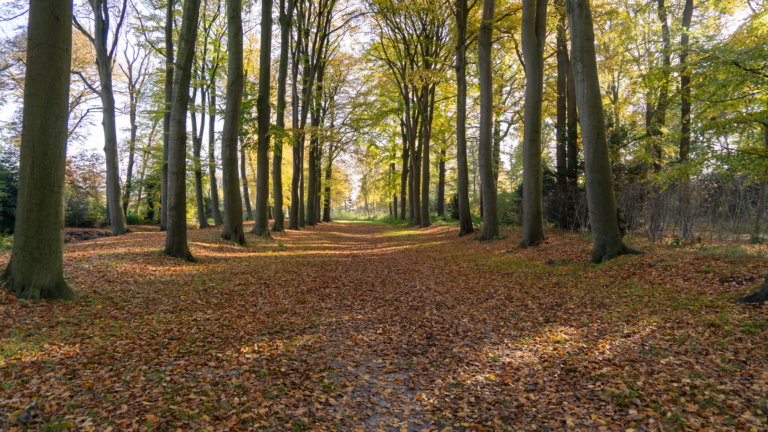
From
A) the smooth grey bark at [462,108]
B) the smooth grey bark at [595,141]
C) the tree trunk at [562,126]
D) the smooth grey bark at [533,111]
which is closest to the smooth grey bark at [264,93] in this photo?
the smooth grey bark at [462,108]

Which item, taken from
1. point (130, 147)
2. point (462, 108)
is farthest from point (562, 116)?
point (130, 147)

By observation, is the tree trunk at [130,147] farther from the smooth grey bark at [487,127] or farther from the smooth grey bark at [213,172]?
the smooth grey bark at [487,127]

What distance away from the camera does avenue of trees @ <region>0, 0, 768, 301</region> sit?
5434 mm

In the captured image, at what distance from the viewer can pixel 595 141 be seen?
8180 mm

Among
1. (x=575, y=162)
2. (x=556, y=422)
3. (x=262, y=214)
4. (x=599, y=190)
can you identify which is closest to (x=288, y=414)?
(x=556, y=422)

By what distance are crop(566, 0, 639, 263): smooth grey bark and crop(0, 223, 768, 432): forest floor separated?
0.60 m

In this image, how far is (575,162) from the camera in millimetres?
15453

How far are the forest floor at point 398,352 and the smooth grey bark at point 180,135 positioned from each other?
139cm

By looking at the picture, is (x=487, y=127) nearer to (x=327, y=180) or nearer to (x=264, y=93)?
(x=264, y=93)

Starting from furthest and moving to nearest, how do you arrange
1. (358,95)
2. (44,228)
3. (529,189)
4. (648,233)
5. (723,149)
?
(358,95), (529,189), (648,233), (723,149), (44,228)

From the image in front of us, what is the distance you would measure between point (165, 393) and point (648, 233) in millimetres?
11093

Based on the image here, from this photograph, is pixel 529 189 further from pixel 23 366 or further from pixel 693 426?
pixel 23 366

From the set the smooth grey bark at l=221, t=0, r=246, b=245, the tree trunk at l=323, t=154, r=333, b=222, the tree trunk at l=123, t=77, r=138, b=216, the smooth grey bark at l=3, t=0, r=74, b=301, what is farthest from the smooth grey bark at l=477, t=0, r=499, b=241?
the tree trunk at l=123, t=77, r=138, b=216

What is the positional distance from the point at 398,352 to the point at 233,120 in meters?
10.5
